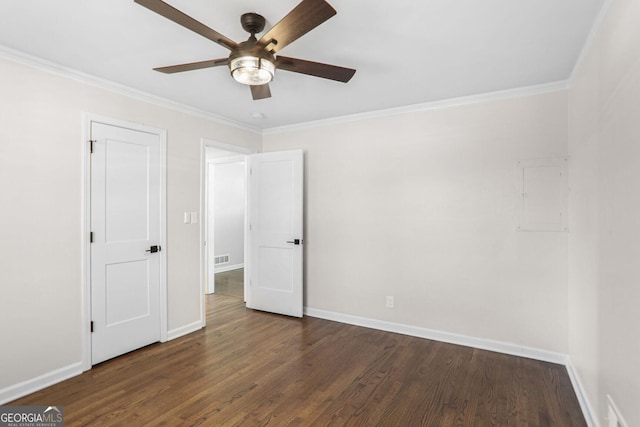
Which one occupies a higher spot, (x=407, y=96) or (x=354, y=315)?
(x=407, y=96)

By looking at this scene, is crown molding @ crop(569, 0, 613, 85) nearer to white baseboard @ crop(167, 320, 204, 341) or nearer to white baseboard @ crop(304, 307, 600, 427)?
white baseboard @ crop(304, 307, 600, 427)

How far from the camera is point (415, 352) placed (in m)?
3.23

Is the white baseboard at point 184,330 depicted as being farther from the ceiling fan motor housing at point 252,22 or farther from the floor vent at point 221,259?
the floor vent at point 221,259

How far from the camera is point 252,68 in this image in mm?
1883

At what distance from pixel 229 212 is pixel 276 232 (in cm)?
357

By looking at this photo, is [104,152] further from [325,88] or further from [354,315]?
[354,315]

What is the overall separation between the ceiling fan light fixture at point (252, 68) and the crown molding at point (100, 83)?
68.2 inches

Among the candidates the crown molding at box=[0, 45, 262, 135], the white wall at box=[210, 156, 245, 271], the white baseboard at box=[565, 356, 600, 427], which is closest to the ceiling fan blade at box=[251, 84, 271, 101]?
the crown molding at box=[0, 45, 262, 135]

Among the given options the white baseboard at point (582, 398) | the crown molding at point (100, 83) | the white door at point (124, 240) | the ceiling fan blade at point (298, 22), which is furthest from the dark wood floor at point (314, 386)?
the crown molding at point (100, 83)

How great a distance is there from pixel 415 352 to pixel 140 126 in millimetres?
3519

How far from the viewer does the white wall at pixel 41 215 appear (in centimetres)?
240

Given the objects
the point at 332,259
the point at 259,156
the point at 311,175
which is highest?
the point at 259,156

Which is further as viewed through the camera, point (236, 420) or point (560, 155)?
point (560, 155)

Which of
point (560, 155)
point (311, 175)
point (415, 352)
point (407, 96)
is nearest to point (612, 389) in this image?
point (415, 352)
